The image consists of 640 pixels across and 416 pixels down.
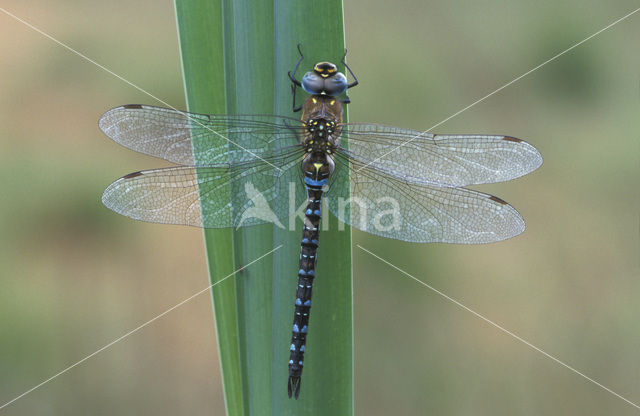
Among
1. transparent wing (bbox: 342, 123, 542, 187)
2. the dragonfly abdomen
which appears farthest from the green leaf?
transparent wing (bbox: 342, 123, 542, 187)

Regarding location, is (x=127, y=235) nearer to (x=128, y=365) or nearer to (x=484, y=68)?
(x=128, y=365)

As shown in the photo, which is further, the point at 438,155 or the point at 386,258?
the point at 386,258

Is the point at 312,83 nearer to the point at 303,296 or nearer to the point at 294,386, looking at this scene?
the point at 303,296

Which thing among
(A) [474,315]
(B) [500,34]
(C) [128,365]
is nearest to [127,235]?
(C) [128,365]

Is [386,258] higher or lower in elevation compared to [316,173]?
lower

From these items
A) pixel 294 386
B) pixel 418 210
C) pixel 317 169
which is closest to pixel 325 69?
pixel 317 169

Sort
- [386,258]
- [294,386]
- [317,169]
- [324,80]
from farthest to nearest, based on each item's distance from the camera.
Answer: [386,258], [317,169], [324,80], [294,386]


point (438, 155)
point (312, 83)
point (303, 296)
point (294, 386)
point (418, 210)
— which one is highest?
point (312, 83)
